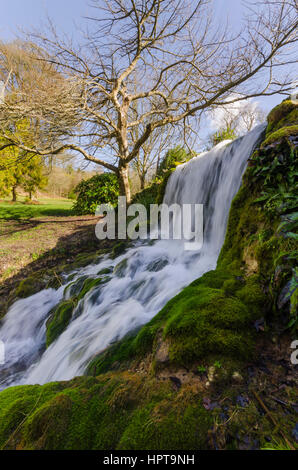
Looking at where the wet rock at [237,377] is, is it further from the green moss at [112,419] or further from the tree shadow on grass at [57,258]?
the tree shadow on grass at [57,258]

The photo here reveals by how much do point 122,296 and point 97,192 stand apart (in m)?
10.3

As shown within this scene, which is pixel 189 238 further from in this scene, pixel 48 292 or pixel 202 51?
pixel 202 51

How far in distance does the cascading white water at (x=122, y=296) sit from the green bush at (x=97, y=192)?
7462mm

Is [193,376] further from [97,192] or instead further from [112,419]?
[97,192]

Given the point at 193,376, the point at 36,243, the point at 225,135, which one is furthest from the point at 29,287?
the point at 225,135

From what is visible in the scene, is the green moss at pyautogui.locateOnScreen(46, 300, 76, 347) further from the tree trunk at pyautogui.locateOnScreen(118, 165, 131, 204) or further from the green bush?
the green bush

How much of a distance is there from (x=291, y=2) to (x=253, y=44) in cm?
134

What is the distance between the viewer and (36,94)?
7.05m

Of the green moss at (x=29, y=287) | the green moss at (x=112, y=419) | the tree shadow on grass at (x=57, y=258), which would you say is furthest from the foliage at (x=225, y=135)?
the green moss at (x=112, y=419)

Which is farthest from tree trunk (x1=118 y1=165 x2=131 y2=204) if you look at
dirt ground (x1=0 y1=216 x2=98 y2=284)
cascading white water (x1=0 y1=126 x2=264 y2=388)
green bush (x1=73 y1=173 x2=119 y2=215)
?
cascading white water (x1=0 y1=126 x2=264 y2=388)

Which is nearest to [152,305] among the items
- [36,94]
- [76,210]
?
[36,94]

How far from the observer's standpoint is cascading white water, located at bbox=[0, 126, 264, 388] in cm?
274

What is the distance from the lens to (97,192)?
42.6ft

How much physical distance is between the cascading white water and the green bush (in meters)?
7.46
